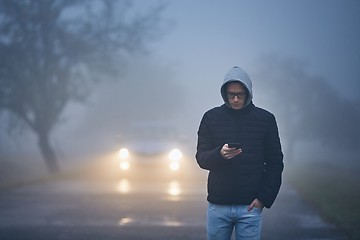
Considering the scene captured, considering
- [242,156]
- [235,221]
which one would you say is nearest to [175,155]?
[235,221]

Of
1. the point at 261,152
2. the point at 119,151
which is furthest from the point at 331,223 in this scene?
the point at 119,151

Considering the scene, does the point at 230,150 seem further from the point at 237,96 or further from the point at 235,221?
the point at 235,221

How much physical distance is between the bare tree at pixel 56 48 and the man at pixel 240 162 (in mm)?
15701

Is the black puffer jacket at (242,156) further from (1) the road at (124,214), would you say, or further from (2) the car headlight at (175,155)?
(2) the car headlight at (175,155)

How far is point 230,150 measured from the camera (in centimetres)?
478

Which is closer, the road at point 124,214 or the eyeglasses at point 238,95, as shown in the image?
the eyeglasses at point 238,95

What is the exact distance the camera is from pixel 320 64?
190 ft

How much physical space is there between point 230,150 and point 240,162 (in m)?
0.24

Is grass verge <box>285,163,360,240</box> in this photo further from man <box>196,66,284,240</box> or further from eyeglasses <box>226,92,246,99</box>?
eyeglasses <box>226,92,246,99</box>

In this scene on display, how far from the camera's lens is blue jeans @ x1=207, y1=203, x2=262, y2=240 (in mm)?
5012

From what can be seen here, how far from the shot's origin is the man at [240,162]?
16.4 ft

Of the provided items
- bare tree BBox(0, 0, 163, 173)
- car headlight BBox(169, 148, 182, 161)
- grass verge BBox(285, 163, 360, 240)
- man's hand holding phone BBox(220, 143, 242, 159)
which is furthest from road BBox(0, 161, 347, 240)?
bare tree BBox(0, 0, 163, 173)

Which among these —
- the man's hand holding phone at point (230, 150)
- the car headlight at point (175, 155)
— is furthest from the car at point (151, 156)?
the man's hand holding phone at point (230, 150)

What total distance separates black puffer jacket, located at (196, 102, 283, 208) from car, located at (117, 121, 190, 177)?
15252 millimetres
